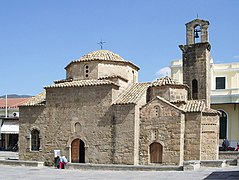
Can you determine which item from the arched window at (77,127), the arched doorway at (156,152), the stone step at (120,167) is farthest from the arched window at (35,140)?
the arched doorway at (156,152)

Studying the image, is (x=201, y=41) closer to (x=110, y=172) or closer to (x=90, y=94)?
(x=90, y=94)

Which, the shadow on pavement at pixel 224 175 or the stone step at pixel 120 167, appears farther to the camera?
the stone step at pixel 120 167

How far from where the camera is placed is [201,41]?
21.9 metres

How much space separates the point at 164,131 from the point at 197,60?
17.8ft

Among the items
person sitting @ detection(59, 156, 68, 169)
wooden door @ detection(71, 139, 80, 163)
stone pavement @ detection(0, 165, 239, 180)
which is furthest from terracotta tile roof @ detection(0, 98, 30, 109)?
stone pavement @ detection(0, 165, 239, 180)

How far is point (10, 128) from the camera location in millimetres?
31797

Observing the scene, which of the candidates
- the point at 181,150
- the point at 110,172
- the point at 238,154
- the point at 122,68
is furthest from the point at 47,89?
the point at 238,154

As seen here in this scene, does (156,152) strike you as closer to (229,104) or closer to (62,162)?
(62,162)

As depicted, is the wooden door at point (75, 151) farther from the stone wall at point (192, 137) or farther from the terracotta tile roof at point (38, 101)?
the stone wall at point (192, 137)

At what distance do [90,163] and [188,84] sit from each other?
7.32 meters

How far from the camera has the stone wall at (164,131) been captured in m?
18.3

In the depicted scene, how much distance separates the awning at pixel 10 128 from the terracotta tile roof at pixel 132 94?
1436cm

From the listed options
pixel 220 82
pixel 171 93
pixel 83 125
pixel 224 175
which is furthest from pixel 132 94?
pixel 220 82

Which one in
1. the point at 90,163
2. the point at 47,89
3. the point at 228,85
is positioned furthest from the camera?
the point at 228,85
